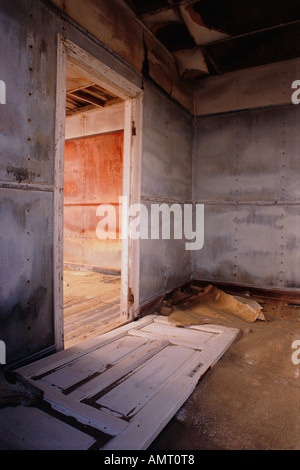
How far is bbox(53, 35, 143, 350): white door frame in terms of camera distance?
233 cm

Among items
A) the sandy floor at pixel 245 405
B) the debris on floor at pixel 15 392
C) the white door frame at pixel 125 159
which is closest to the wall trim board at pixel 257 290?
the sandy floor at pixel 245 405

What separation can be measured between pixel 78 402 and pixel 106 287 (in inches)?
126

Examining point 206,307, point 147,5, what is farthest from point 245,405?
point 147,5

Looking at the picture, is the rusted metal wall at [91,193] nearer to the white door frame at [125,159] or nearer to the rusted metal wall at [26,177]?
the white door frame at [125,159]

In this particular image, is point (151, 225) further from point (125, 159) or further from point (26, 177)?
point (26, 177)

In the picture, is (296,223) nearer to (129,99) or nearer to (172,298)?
(172,298)

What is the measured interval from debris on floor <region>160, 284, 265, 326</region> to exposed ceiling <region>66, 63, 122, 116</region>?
11.7 feet

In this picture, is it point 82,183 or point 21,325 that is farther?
point 82,183

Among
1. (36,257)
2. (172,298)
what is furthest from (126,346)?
(172,298)

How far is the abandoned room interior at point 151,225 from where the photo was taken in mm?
1845

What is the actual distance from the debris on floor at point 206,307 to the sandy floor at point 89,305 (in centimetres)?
71

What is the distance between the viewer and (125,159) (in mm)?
3379

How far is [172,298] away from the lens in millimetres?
4238
